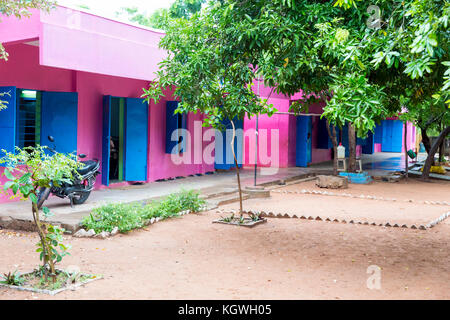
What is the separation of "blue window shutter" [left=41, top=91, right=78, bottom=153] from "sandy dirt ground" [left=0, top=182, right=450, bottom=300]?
2912 millimetres

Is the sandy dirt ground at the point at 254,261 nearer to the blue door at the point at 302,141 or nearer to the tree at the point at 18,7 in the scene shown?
the tree at the point at 18,7

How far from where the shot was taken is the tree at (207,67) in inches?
271

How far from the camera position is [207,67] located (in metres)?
6.87

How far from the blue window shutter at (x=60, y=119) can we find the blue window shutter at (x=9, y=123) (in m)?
1.11

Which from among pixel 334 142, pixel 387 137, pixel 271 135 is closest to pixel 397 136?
pixel 387 137

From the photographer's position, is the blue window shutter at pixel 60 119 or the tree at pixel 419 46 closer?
the tree at pixel 419 46

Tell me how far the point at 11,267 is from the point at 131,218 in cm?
220

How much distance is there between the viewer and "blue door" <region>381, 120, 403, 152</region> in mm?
30250

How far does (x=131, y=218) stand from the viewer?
765 centimetres

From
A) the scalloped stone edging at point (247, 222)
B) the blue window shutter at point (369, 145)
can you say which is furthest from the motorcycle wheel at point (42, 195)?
the blue window shutter at point (369, 145)

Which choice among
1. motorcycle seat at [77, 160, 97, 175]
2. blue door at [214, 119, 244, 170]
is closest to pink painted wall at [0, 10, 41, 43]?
motorcycle seat at [77, 160, 97, 175]

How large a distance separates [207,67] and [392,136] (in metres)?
26.3
